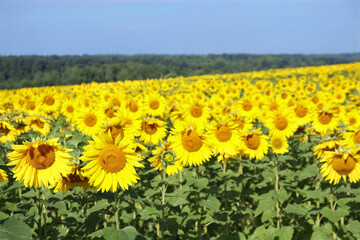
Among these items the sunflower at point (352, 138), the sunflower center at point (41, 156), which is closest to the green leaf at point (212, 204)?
the sunflower center at point (41, 156)

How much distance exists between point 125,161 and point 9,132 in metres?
2.90

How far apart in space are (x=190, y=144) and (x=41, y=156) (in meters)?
1.94

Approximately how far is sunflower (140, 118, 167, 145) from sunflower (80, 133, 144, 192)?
2370 mm

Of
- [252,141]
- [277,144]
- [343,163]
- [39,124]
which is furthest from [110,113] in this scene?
[343,163]

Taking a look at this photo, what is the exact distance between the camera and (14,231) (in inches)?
71.2

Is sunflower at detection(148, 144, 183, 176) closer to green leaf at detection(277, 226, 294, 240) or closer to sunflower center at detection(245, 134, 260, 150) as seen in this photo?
sunflower center at detection(245, 134, 260, 150)

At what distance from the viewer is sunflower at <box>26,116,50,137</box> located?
6.60 meters

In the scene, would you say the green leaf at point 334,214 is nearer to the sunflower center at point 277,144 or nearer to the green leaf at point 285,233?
the green leaf at point 285,233

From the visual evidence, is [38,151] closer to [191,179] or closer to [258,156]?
[191,179]

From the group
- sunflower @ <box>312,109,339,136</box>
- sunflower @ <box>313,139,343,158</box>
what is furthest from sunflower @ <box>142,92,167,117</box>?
sunflower @ <box>313,139,343,158</box>

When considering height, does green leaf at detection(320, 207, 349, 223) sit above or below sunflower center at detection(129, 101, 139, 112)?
below

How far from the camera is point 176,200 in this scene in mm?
4066

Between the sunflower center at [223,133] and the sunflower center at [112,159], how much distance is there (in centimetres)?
211

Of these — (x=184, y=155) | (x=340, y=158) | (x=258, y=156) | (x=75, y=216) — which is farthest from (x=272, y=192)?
(x=75, y=216)
